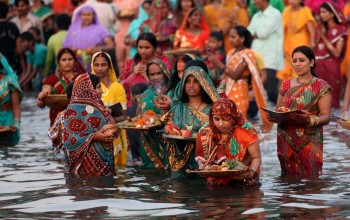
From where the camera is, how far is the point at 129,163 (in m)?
14.3

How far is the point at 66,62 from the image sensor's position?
15.2 m

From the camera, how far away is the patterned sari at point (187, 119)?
12359mm

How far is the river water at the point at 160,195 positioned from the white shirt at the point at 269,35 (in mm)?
6383

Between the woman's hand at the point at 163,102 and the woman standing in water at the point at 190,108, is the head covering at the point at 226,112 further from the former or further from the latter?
the woman's hand at the point at 163,102

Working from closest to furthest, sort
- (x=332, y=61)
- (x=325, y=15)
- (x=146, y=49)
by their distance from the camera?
(x=146, y=49)
(x=325, y=15)
(x=332, y=61)

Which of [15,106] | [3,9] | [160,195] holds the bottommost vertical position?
[160,195]

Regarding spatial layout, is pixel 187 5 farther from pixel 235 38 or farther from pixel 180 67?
pixel 180 67

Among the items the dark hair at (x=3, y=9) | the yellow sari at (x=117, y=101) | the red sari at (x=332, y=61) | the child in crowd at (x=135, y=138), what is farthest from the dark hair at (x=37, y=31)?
the yellow sari at (x=117, y=101)

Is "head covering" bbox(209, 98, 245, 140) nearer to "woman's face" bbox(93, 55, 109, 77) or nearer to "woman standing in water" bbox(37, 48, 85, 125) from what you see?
"woman's face" bbox(93, 55, 109, 77)

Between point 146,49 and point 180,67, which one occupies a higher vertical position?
point 146,49

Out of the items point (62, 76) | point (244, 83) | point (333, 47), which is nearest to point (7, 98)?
point (62, 76)

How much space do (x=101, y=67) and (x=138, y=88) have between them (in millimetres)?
502

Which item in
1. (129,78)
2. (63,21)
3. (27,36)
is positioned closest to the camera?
(129,78)

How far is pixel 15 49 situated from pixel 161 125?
10678 mm
